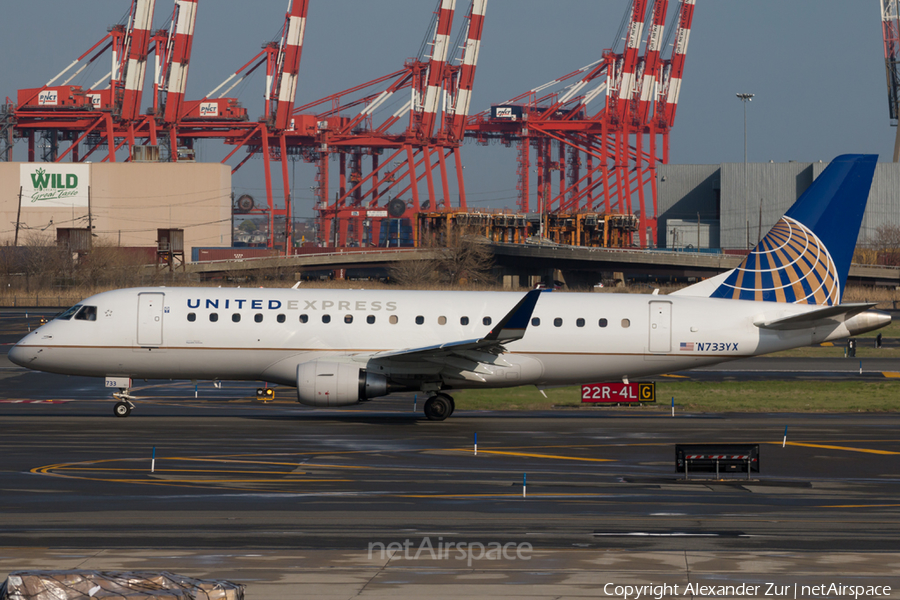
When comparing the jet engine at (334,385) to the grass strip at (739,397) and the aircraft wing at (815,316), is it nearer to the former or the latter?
the grass strip at (739,397)

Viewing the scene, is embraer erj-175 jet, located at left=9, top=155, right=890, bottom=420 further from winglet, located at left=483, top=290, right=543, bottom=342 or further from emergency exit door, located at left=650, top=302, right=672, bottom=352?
winglet, located at left=483, top=290, right=543, bottom=342

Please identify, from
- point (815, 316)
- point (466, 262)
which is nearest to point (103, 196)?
point (466, 262)

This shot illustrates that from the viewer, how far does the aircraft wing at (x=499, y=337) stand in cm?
2797

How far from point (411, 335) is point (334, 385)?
3.21 meters

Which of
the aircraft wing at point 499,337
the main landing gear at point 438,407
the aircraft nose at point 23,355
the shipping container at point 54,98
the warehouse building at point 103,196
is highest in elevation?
the shipping container at point 54,98

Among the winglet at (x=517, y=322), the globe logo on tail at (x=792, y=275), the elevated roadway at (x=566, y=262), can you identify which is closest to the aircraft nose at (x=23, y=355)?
the winglet at (x=517, y=322)

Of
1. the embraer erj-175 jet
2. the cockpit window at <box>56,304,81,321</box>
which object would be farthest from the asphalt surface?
the cockpit window at <box>56,304,81,321</box>

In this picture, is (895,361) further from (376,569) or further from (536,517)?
(376,569)

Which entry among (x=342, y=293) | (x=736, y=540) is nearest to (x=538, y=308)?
(x=342, y=293)

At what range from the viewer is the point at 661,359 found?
30750 mm

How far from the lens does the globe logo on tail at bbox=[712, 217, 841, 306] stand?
1248 inches

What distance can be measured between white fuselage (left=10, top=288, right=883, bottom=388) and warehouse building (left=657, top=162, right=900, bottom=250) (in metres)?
112

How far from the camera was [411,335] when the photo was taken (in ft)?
98.5

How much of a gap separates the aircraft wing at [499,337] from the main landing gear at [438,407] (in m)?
2.01
